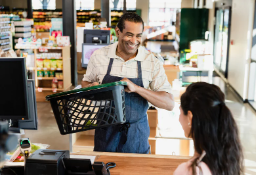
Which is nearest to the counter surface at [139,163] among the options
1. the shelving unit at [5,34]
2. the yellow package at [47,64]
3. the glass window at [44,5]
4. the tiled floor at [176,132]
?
the tiled floor at [176,132]

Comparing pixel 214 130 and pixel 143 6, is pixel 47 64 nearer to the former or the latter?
pixel 214 130

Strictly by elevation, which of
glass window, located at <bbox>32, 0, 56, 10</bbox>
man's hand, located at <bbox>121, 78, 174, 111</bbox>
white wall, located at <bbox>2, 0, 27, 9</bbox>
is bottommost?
man's hand, located at <bbox>121, 78, 174, 111</bbox>

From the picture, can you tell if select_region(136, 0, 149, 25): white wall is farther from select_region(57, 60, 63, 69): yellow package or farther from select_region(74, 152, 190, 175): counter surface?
select_region(74, 152, 190, 175): counter surface

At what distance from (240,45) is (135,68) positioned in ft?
24.2

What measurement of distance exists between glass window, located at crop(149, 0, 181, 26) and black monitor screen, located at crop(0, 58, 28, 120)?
843 inches

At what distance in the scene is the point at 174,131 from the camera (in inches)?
138

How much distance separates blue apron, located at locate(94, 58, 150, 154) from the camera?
2162 mm

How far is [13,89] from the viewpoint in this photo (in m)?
1.84

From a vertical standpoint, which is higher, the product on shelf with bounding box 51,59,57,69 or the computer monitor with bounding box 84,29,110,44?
the computer monitor with bounding box 84,29,110,44

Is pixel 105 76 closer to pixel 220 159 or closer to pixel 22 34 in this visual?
pixel 220 159

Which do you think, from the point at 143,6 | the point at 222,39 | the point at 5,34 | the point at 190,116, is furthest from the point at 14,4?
the point at 190,116

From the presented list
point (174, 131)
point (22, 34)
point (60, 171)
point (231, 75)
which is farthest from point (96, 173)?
point (22, 34)

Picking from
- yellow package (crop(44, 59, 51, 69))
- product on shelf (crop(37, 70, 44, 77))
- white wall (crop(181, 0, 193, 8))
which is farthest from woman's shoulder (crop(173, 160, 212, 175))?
white wall (crop(181, 0, 193, 8))

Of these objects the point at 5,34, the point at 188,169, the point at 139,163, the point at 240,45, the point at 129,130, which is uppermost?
the point at 5,34
